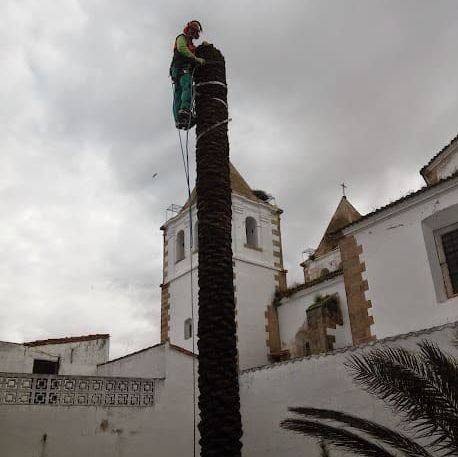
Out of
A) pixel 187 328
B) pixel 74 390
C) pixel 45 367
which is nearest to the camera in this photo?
pixel 74 390

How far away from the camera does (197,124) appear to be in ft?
29.1

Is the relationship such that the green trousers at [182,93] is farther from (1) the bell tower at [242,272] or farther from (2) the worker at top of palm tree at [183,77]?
(1) the bell tower at [242,272]

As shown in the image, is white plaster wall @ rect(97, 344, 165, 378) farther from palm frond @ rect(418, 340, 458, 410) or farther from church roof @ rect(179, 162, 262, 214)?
church roof @ rect(179, 162, 262, 214)

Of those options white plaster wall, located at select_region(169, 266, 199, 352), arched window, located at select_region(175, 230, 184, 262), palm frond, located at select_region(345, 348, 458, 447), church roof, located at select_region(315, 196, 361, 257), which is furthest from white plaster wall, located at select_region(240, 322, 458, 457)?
church roof, located at select_region(315, 196, 361, 257)

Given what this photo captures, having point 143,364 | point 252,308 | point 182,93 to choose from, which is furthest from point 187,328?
point 182,93

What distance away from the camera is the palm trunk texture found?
6.86 meters

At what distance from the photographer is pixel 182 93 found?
358 inches

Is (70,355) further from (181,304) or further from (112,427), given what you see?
(112,427)

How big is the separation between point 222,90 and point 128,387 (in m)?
6.23

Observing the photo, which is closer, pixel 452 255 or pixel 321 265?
pixel 452 255

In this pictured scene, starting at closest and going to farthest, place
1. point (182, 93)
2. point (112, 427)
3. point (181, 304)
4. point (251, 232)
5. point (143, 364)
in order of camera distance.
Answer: point (182, 93) → point (112, 427) → point (143, 364) → point (181, 304) → point (251, 232)

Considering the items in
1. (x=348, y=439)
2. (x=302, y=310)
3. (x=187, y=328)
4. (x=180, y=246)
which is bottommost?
(x=348, y=439)

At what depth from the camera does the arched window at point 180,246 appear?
80.6 feet

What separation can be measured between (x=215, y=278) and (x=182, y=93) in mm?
3302
